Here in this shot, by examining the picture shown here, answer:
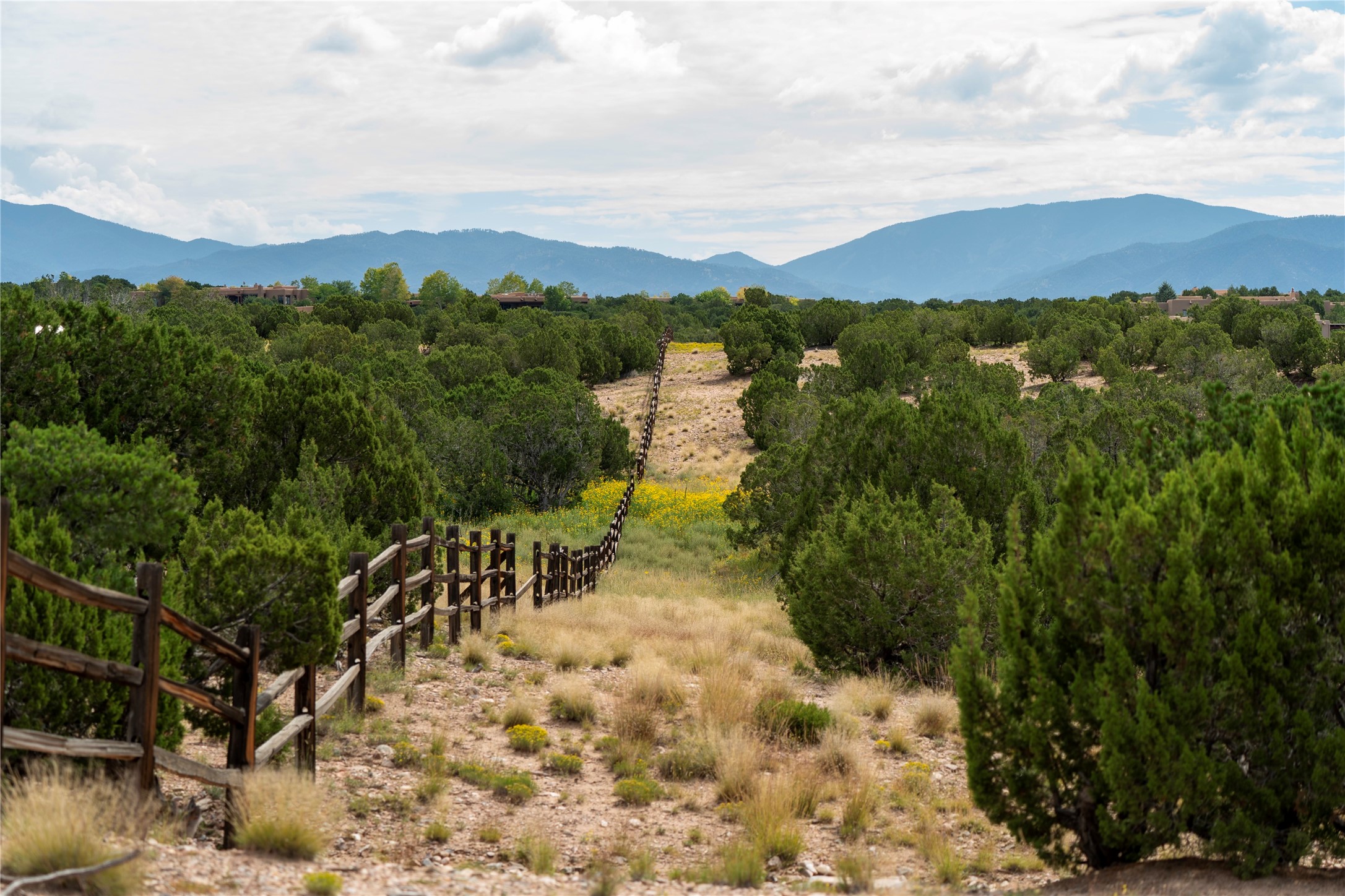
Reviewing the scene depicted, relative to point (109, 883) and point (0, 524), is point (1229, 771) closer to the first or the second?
point (109, 883)

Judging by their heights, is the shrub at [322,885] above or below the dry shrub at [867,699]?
above

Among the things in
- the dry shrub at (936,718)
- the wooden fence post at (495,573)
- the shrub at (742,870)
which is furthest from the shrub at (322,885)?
the wooden fence post at (495,573)

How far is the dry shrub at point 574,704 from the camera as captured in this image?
9719mm

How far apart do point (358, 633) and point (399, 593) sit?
1453mm

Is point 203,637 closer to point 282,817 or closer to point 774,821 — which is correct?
point 282,817

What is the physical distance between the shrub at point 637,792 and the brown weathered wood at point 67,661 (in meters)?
3.65

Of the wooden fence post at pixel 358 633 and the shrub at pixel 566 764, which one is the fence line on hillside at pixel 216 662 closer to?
the wooden fence post at pixel 358 633

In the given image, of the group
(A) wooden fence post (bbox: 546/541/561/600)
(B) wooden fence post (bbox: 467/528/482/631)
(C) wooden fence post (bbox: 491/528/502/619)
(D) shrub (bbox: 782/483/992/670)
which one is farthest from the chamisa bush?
(A) wooden fence post (bbox: 546/541/561/600)

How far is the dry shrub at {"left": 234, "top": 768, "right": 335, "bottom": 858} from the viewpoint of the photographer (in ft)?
17.8

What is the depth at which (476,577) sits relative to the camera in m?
13.2

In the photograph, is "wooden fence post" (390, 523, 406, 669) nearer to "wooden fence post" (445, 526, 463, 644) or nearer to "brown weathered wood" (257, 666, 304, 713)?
"wooden fence post" (445, 526, 463, 644)

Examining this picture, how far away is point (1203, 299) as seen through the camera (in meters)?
115

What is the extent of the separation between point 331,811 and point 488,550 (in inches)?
353

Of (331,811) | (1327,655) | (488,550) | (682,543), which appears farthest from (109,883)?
(682,543)
